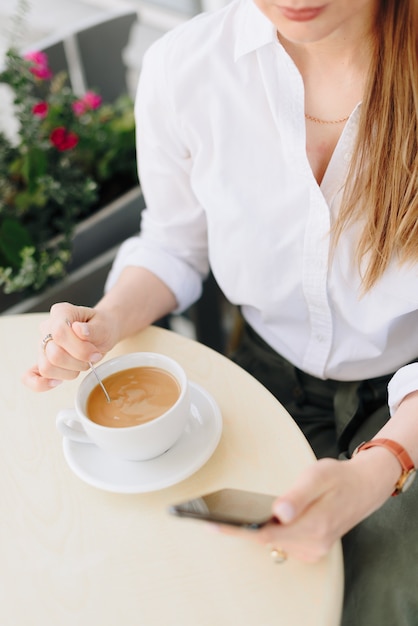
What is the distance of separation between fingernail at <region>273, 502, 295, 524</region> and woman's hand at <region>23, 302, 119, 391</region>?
355mm

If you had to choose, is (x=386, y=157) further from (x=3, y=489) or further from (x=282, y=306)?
(x=3, y=489)

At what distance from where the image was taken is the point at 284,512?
65 cm

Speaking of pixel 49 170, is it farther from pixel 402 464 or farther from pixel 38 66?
pixel 402 464

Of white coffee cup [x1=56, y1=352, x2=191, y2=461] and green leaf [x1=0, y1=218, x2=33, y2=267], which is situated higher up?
white coffee cup [x1=56, y1=352, x2=191, y2=461]

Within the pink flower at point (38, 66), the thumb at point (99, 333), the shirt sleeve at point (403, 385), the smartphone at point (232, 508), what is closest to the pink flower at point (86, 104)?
the pink flower at point (38, 66)

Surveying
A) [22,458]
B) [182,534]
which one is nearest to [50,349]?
[22,458]

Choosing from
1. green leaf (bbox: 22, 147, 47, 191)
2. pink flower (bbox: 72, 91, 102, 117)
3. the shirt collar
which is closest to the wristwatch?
the shirt collar

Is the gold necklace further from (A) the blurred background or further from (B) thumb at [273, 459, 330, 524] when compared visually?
(A) the blurred background

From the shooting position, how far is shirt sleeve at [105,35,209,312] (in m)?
1.06

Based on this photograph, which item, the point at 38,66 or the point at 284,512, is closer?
the point at 284,512

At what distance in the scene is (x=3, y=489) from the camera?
83 cm

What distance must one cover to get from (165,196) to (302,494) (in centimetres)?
63

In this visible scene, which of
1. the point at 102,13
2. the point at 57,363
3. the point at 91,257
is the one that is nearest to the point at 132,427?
the point at 57,363

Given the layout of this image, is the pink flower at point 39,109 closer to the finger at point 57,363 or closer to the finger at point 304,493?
the finger at point 57,363
